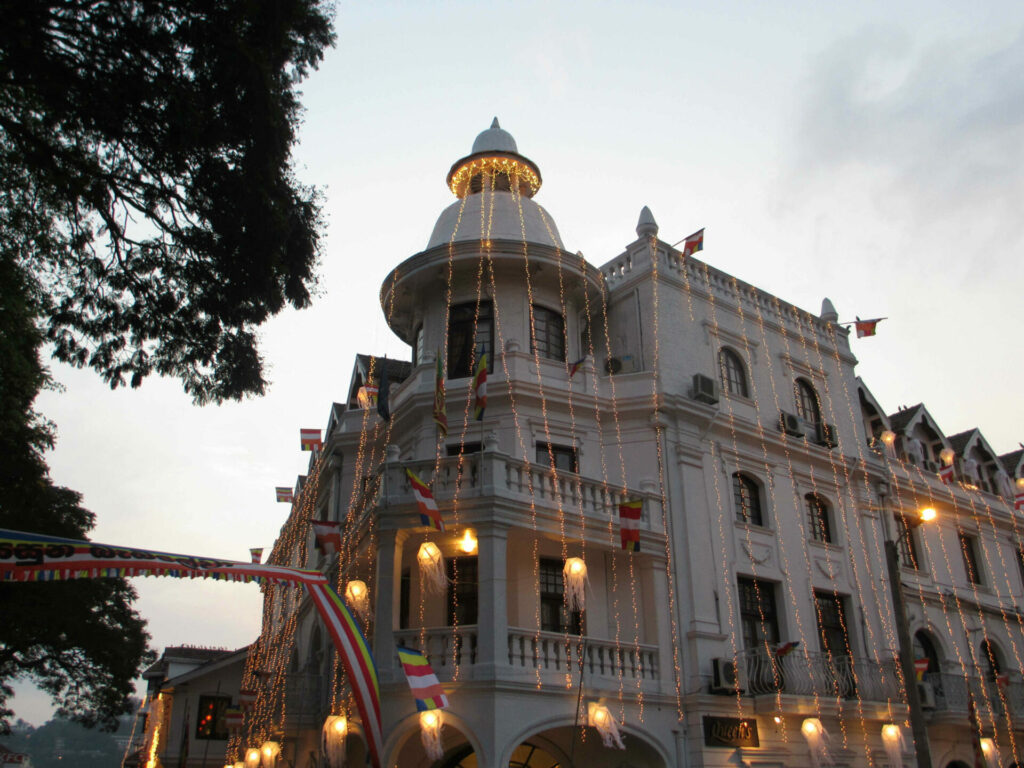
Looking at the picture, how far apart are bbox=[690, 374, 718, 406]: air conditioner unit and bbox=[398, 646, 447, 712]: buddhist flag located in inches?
396

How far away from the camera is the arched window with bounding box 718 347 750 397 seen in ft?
78.0

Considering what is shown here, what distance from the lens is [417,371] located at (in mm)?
21203

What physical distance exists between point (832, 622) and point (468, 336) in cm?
1181

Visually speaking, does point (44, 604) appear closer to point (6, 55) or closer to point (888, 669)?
point (6, 55)

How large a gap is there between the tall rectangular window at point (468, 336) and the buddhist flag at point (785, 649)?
937 centimetres

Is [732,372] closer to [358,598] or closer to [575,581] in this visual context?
[575,581]

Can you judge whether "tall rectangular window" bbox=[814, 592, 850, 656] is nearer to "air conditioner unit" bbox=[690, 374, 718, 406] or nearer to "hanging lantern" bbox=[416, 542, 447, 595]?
"air conditioner unit" bbox=[690, 374, 718, 406]

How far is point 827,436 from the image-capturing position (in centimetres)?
2481

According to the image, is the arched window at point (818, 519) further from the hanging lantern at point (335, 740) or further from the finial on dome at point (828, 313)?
the hanging lantern at point (335, 740)

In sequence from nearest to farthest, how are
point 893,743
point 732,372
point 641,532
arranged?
point 641,532
point 893,743
point 732,372

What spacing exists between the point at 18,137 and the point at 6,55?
3.30 ft

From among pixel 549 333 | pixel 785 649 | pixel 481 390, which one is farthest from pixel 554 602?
pixel 549 333

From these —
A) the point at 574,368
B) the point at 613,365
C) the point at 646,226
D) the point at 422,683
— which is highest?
the point at 646,226

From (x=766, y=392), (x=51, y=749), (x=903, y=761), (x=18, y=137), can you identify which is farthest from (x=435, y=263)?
(x=51, y=749)
